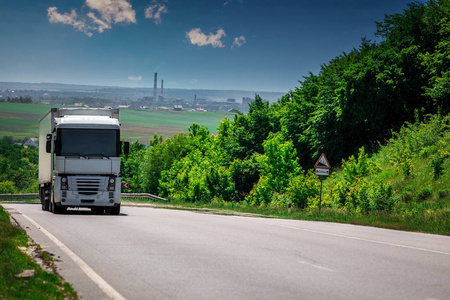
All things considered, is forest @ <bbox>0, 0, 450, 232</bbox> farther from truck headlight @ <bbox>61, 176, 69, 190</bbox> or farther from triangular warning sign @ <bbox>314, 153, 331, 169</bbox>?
truck headlight @ <bbox>61, 176, 69, 190</bbox>

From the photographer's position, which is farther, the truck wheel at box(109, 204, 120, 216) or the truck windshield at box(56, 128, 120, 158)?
the truck wheel at box(109, 204, 120, 216)

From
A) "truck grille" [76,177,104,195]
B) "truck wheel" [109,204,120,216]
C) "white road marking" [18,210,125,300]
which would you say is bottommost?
"truck wheel" [109,204,120,216]

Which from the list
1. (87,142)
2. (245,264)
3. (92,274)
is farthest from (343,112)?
(92,274)

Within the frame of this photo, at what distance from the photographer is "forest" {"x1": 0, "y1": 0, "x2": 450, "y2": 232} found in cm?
3506

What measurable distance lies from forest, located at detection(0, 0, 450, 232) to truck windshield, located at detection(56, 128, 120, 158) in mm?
11936

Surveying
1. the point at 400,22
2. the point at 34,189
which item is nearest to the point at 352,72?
the point at 400,22

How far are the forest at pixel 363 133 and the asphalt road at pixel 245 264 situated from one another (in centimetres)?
993

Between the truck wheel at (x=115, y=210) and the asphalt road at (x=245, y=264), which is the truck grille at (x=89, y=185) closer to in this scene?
the truck wheel at (x=115, y=210)

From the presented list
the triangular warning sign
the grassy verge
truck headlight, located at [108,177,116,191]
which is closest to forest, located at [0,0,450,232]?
the triangular warning sign

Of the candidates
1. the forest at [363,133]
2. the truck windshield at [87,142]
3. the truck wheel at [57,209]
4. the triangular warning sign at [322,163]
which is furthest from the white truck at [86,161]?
the forest at [363,133]

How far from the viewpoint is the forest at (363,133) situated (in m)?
35.1

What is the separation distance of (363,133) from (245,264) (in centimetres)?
4940

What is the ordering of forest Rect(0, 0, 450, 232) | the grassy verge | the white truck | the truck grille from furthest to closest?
forest Rect(0, 0, 450, 232), the truck grille, the white truck, the grassy verge

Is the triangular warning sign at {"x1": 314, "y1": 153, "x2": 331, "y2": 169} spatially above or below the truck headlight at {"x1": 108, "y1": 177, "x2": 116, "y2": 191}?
above
